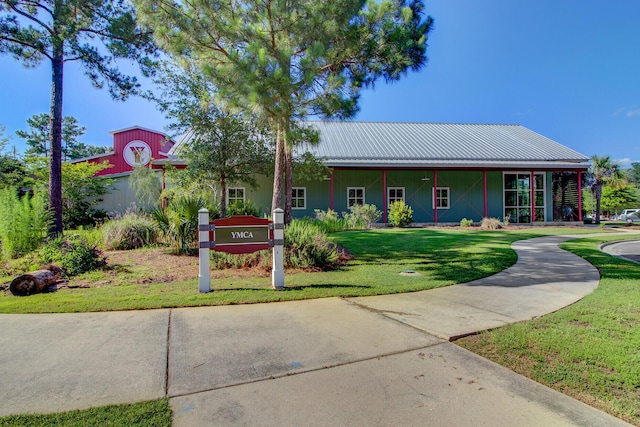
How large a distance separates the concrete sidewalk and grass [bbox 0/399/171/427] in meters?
0.10

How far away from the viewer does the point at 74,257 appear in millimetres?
7316

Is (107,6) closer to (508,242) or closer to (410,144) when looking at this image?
(508,242)

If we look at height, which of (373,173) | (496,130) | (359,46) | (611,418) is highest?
(496,130)

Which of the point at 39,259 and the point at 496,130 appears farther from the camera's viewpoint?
the point at 496,130

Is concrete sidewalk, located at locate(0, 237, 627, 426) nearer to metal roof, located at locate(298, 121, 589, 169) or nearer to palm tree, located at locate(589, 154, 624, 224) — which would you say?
metal roof, located at locate(298, 121, 589, 169)

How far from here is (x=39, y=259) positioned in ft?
25.0

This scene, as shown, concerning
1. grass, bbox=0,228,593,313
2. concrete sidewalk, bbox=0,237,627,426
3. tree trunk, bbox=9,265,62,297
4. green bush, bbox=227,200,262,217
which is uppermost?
green bush, bbox=227,200,262,217

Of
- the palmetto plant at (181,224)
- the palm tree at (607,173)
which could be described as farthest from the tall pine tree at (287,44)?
the palm tree at (607,173)

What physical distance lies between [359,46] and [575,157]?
18.4 metres

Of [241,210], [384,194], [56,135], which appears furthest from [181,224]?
[384,194]

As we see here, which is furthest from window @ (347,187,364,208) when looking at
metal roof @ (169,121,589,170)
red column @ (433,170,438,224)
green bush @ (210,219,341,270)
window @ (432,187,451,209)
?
green bush @ (210,219,341,270)

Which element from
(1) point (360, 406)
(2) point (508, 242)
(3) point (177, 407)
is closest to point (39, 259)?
(3) point (177, 407)

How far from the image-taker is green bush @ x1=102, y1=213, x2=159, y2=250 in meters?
9.98

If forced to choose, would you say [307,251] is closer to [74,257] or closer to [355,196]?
[74,257]
